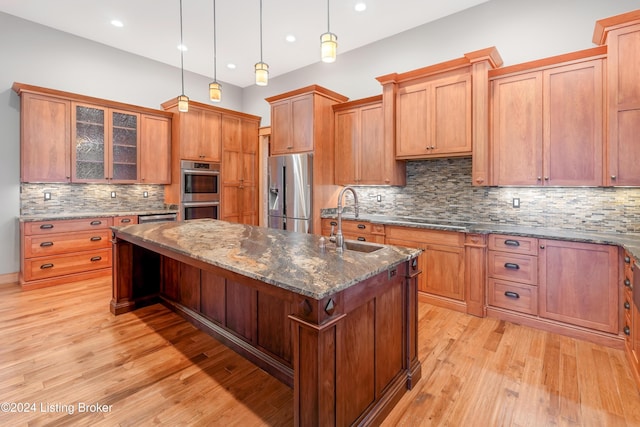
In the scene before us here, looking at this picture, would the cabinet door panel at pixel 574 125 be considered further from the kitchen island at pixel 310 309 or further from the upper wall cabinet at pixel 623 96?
the kitchen island at pixel 310 309

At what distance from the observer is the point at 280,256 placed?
189 centimetres

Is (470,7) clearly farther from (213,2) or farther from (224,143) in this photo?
(224,143)

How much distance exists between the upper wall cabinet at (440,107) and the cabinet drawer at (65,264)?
4.39 metres

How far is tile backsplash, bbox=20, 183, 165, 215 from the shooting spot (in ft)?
14.0

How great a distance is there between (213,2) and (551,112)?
3.88 meters

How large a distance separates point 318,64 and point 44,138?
4184 mm

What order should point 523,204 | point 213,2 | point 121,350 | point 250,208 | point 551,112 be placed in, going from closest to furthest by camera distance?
point 121,350 → point 551,112 → point 523,204 → point 213,2 → point 250,208

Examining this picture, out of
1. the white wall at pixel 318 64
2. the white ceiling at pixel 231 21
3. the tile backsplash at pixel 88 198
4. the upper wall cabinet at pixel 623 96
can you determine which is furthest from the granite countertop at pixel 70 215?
the upper wall cabinet at pixel 623 96

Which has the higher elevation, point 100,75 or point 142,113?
point 100,75

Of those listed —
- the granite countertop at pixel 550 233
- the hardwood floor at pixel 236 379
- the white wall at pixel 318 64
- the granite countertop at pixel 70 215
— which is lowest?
the hardwood floor at pixel 236 379

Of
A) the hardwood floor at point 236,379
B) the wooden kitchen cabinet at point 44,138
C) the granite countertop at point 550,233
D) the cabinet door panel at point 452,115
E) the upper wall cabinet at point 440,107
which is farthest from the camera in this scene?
the wooden kitchen cabinet at point 44,138

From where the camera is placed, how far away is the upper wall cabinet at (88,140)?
4023mm

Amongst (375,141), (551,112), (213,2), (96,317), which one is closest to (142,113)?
(213,2)

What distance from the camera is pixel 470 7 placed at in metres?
3.73
